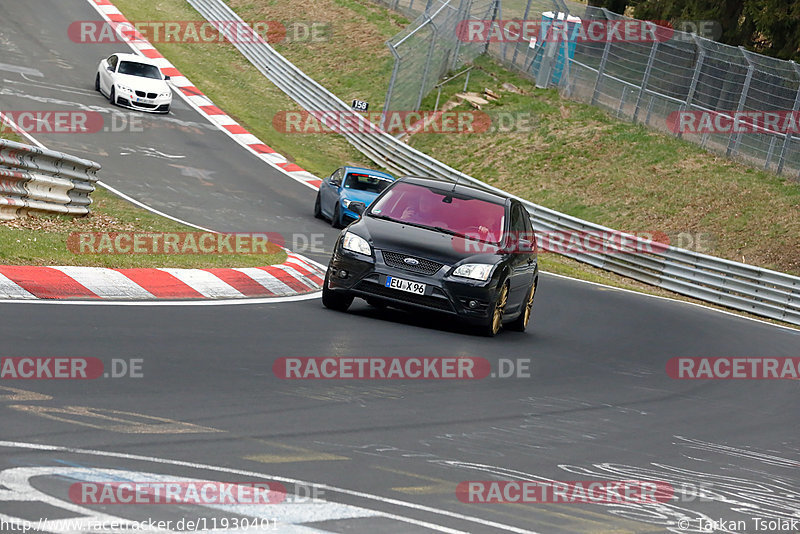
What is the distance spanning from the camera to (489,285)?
1203 cm

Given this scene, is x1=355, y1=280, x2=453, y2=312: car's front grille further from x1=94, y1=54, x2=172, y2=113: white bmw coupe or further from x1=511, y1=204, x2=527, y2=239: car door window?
x1=94, y1=54, x2=172, y2=113: white bmw coupe

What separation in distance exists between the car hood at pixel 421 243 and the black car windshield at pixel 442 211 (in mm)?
212

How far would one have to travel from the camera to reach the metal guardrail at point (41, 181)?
13.6 m

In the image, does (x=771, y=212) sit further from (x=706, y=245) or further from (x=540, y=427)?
(x=540, y=427)

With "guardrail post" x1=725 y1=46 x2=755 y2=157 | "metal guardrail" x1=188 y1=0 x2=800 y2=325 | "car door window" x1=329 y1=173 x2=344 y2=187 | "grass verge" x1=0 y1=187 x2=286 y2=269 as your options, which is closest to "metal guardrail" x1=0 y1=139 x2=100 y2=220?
"grass verge" x1=0 y1=187 x2=286 y2=269

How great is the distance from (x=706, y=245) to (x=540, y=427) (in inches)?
827

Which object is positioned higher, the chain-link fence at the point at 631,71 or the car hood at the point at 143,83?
the chain-link fence at the point at 631,71

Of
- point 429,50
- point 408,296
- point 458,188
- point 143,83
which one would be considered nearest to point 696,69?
point 429,50

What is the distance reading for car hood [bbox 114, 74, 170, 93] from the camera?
108 feet

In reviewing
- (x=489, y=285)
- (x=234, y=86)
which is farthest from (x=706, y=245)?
(x=234, y=86)

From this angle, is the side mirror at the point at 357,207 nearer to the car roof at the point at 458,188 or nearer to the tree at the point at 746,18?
the car roof at the point at 458,188

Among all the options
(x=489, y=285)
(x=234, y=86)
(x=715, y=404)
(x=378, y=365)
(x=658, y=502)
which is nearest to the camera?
(x=658, y=502)

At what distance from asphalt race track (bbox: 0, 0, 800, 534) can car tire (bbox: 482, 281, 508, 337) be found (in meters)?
0.16

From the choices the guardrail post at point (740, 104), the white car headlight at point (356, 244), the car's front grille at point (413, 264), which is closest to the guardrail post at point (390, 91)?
the guardrail post at point (740, 104)
